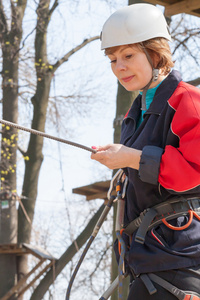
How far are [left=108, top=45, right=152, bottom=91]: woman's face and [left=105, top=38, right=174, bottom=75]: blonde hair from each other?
27 millimetres

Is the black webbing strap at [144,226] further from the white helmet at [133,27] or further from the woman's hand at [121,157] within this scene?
the white helmet at [133,27]

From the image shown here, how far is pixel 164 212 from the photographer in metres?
2.37

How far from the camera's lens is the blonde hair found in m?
2.54

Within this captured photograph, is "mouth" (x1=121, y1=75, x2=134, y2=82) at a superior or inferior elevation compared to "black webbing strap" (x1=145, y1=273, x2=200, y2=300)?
superior

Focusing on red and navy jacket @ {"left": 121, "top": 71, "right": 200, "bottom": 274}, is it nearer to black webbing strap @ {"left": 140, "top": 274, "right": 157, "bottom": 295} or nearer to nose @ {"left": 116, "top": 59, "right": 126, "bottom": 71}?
black webbing strap @ {"left": 140, "top": 274, "right": 157, "bottom": 295}

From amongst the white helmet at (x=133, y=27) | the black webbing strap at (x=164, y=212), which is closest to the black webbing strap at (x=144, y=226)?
the black webbing strap at (x=164, y=212)

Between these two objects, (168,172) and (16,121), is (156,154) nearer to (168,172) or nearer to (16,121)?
(168,172)

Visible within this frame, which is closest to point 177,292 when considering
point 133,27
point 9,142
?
point 133,27

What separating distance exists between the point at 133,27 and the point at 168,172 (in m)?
0.69

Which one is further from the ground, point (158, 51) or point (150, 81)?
point (158, 51)

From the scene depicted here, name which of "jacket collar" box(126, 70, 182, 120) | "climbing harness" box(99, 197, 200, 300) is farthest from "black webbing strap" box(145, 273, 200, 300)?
"jacket collar" box(126, 70, 182, 120)

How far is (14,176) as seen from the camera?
11367 millimetres

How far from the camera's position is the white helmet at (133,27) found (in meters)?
2.52

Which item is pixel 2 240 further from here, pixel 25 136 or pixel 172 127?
pixel 172 127
